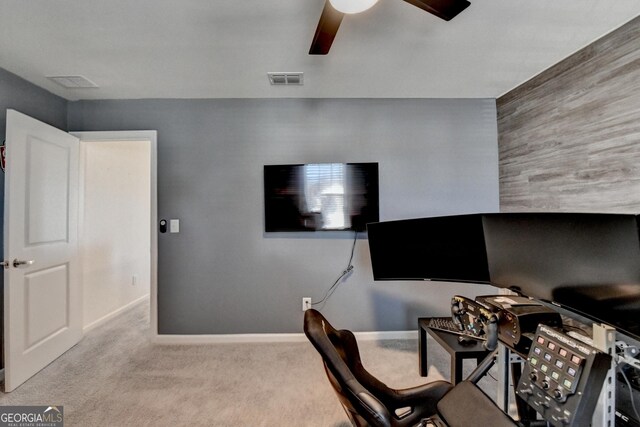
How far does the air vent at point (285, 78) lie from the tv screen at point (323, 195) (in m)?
0.73

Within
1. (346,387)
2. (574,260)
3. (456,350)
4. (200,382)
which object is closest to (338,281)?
(456,350)

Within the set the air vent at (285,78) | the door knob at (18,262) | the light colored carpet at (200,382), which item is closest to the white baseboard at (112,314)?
the light colored carpet at (200,382)

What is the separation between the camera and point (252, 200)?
2822 millimetres

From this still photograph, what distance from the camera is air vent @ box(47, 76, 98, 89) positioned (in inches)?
92.7

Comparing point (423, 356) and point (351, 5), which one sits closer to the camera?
point (351, 5)

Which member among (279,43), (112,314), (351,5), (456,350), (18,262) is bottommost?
(112,314)

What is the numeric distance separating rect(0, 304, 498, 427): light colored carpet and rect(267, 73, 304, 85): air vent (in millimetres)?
2413

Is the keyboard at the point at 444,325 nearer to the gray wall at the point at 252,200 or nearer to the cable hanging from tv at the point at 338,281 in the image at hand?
the gray wall at the point at 252,200

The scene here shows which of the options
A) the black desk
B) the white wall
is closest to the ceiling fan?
the black desk

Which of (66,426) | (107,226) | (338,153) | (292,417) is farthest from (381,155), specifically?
(107,226)

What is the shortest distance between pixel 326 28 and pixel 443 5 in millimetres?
505

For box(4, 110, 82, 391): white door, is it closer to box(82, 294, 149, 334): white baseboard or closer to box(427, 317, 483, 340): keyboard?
box(82, 294, 149, 334): white baseboard

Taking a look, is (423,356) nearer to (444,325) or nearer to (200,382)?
(444,325)

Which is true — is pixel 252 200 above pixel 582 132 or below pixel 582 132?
below
